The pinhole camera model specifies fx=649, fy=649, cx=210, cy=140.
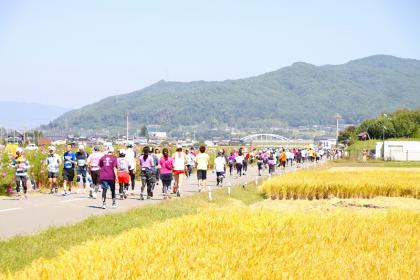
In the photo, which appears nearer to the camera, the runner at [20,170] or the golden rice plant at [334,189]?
the runner at [20,170]

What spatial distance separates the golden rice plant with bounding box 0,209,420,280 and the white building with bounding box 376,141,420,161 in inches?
2376

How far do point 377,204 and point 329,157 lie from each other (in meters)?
59.2

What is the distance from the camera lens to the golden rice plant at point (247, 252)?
19.4 ft

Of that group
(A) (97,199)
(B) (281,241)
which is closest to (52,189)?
(A) (97,199)

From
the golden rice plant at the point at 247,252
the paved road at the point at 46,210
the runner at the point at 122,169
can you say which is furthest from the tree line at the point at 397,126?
the golden rice plant at the point at 247,252

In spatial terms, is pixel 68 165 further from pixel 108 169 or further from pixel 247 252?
pixel 247 252

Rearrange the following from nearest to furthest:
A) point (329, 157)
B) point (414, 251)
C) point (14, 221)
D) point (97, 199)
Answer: point (414, 251) → point (14, 221) → point (97, 199) → point (329, 157)

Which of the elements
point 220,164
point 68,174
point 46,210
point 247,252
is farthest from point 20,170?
point 247,252

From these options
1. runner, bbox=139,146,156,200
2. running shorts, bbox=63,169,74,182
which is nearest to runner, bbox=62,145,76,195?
running shorts, bbox=63,169,74,182

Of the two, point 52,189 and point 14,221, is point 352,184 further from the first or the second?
point 14,221

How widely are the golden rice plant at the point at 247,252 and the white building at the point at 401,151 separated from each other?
60.4 m

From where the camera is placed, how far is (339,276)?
6.38 m

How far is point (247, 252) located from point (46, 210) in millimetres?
10096

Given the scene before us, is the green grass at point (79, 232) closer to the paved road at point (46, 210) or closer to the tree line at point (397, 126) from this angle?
the paved road at point (46, 210)
